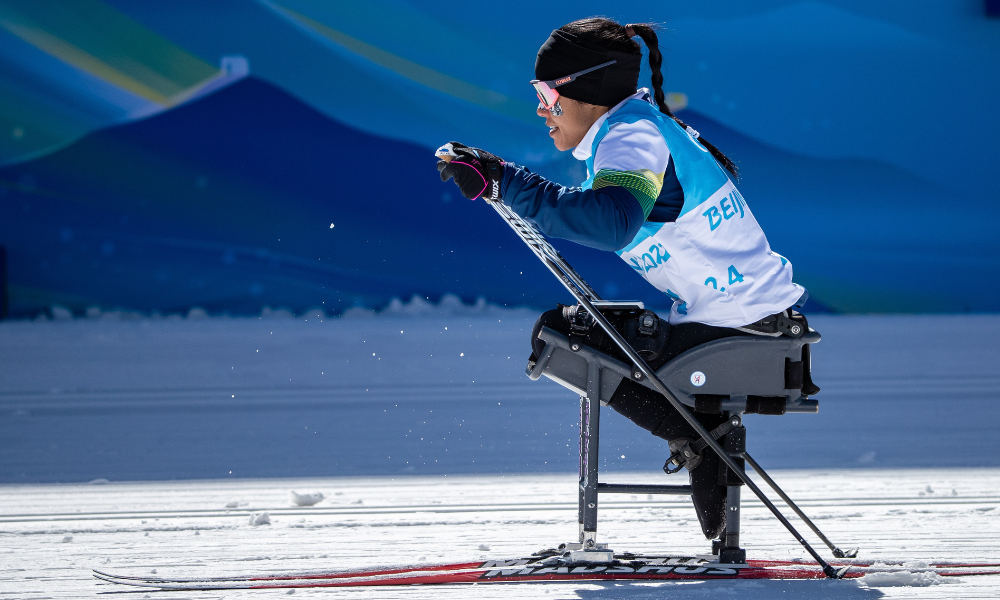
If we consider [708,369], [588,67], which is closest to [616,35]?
[588,67]

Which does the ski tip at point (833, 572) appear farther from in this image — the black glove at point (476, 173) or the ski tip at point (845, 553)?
the black glove at point (476, 173)

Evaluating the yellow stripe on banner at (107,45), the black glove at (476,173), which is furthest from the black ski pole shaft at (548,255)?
the yellow stripe on banner at (107,45)

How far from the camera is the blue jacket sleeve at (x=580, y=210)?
1748 mm

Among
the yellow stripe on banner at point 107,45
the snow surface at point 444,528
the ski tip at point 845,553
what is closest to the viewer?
the snow surface at point 444,528

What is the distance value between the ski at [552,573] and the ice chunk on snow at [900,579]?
0.04 meters

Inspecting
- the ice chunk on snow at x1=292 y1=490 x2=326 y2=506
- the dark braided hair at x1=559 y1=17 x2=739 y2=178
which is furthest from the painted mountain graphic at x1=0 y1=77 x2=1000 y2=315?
the dark braided hair at x1=559 y1=17 x2=739 y2=178

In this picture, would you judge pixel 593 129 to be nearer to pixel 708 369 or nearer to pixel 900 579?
pixel 708 369

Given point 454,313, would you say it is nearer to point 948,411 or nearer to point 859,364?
point 859,364

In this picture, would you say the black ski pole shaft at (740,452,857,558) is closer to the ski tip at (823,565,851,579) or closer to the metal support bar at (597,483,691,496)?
the ski tip at (823,565,851,579)

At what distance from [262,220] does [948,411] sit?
8.23 meters

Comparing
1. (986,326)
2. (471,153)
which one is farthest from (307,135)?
(471,153)

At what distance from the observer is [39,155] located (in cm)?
1077

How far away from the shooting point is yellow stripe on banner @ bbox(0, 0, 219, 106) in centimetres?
1091

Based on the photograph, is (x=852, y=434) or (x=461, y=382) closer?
(x=852, y=434)
